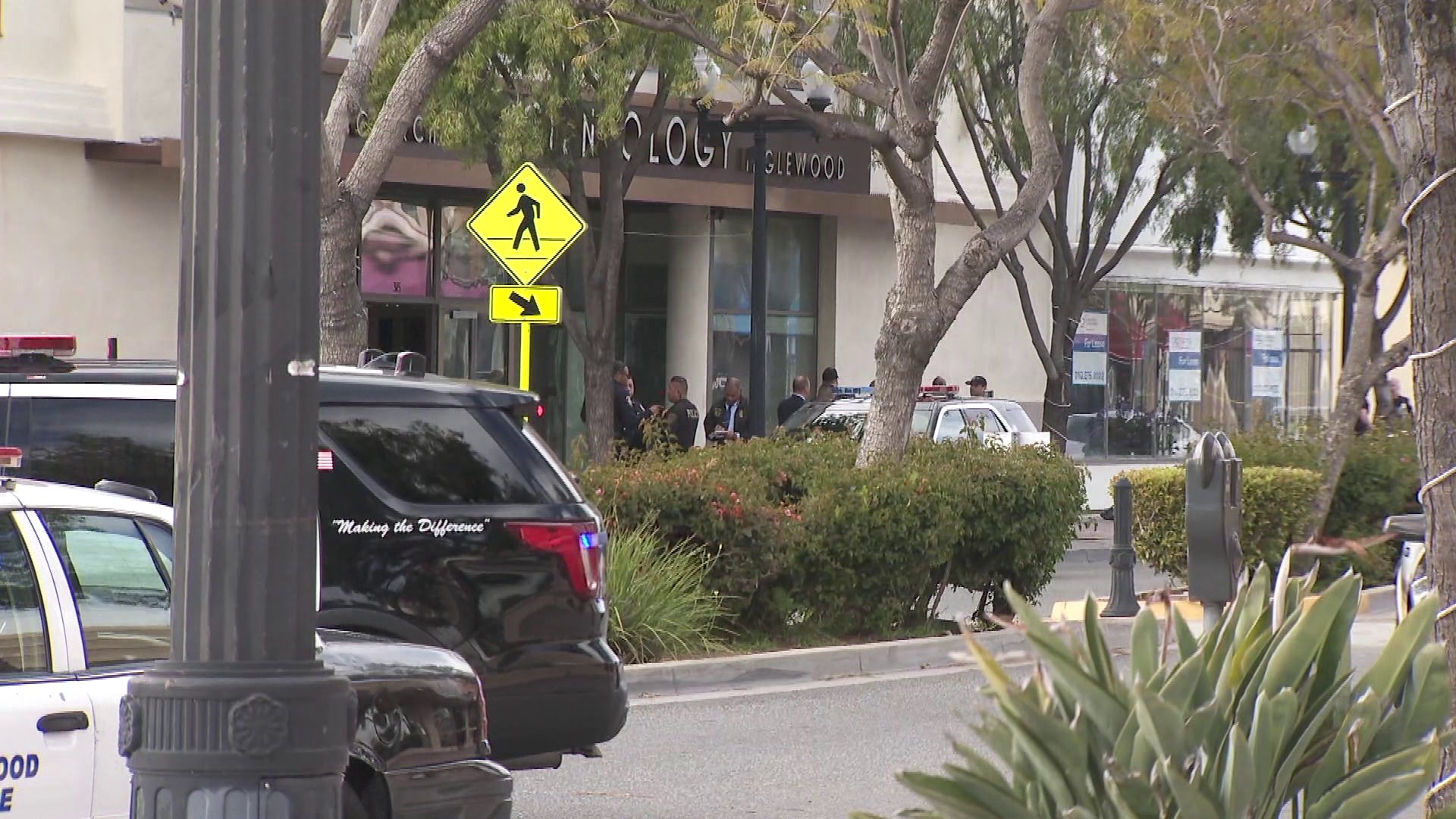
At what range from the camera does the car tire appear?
19.0 ft

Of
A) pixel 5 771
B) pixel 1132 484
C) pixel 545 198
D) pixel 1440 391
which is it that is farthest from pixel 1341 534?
pixel 5 771

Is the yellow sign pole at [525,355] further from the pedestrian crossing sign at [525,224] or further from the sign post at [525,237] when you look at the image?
the pedestrian crossing sign at [525,224]

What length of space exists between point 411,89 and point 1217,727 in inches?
425

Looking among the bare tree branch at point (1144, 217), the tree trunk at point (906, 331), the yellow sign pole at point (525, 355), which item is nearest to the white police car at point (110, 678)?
the yellow sign pole at point (525, 355)

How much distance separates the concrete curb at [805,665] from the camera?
37.9 feet

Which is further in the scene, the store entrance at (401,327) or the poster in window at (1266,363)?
the poster in window at (1266,363)

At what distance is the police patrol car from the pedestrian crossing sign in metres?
8.07

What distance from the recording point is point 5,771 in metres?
4.99

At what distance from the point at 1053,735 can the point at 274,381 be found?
67.1 inches

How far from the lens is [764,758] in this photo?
9.62m

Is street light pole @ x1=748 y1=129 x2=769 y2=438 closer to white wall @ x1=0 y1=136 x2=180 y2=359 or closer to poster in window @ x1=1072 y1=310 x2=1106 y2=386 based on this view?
white wall @ x1=0 y1=136 x2=180 y2=359

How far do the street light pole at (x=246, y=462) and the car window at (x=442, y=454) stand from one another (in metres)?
4.27

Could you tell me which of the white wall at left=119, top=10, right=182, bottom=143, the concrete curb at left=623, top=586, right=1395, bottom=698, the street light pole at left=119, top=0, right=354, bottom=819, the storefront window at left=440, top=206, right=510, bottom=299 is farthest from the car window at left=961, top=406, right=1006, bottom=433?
the street light pole at left=119, top=0, right=354, bottom=819

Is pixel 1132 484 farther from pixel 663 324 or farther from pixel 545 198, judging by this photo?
pixel 663 324
